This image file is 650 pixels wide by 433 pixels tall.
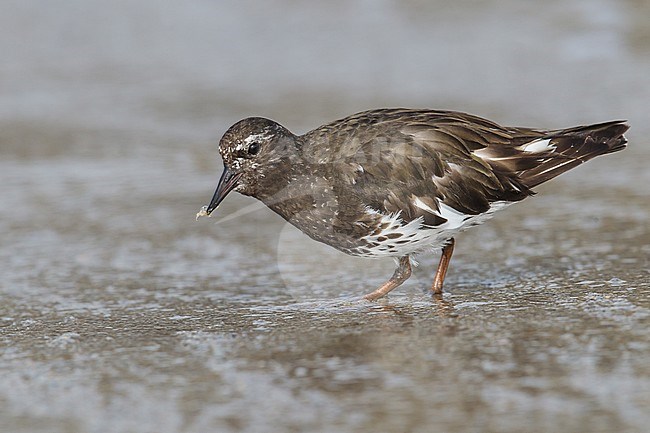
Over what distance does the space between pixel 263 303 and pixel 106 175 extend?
9.23 feet

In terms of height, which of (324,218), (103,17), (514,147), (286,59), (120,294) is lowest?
(120,294)

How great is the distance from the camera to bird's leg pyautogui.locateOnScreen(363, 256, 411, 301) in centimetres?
451

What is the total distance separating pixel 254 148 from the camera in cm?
459

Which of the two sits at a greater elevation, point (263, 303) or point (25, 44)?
point (25, 44)

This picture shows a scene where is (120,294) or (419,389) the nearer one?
(419,389)

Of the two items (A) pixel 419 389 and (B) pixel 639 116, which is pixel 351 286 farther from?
(B) pixel 639 116

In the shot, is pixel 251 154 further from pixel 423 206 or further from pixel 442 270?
pixel 442 270

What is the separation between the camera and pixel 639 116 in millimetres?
7648

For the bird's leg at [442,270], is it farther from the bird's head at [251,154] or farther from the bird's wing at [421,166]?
the bird's head at [251,154]

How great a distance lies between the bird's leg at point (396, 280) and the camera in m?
4.51

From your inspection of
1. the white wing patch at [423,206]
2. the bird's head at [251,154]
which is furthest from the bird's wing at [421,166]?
the bird's head at [251,154]

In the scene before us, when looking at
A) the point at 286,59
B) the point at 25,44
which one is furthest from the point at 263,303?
the point at 25,44

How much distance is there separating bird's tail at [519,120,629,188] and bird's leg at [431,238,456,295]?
0.47 m

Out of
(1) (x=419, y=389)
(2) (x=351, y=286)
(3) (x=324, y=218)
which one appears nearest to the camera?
(1) (x=419, y=389)
